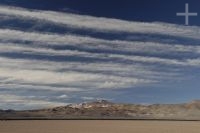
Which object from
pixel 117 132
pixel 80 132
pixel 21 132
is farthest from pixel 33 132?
pixel 117 132

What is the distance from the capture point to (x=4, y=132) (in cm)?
5812

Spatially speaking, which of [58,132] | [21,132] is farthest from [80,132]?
[21,132]

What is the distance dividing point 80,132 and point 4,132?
28.7 ft

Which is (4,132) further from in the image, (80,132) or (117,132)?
(117,132)

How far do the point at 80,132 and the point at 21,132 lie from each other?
7040 mm

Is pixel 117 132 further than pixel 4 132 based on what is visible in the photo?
Yes

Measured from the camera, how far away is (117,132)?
203ft

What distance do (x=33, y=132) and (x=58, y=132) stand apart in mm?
3877

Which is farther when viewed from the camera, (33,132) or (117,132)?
(117,132)

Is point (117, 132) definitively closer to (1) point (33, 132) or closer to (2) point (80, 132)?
(2) point (80, 132)

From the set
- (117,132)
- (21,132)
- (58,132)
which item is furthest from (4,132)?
(117,132)

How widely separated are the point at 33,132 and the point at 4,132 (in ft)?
11.0

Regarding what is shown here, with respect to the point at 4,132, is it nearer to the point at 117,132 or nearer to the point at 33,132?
the point at 33,132

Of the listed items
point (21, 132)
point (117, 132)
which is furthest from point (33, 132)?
point (117, 132)
